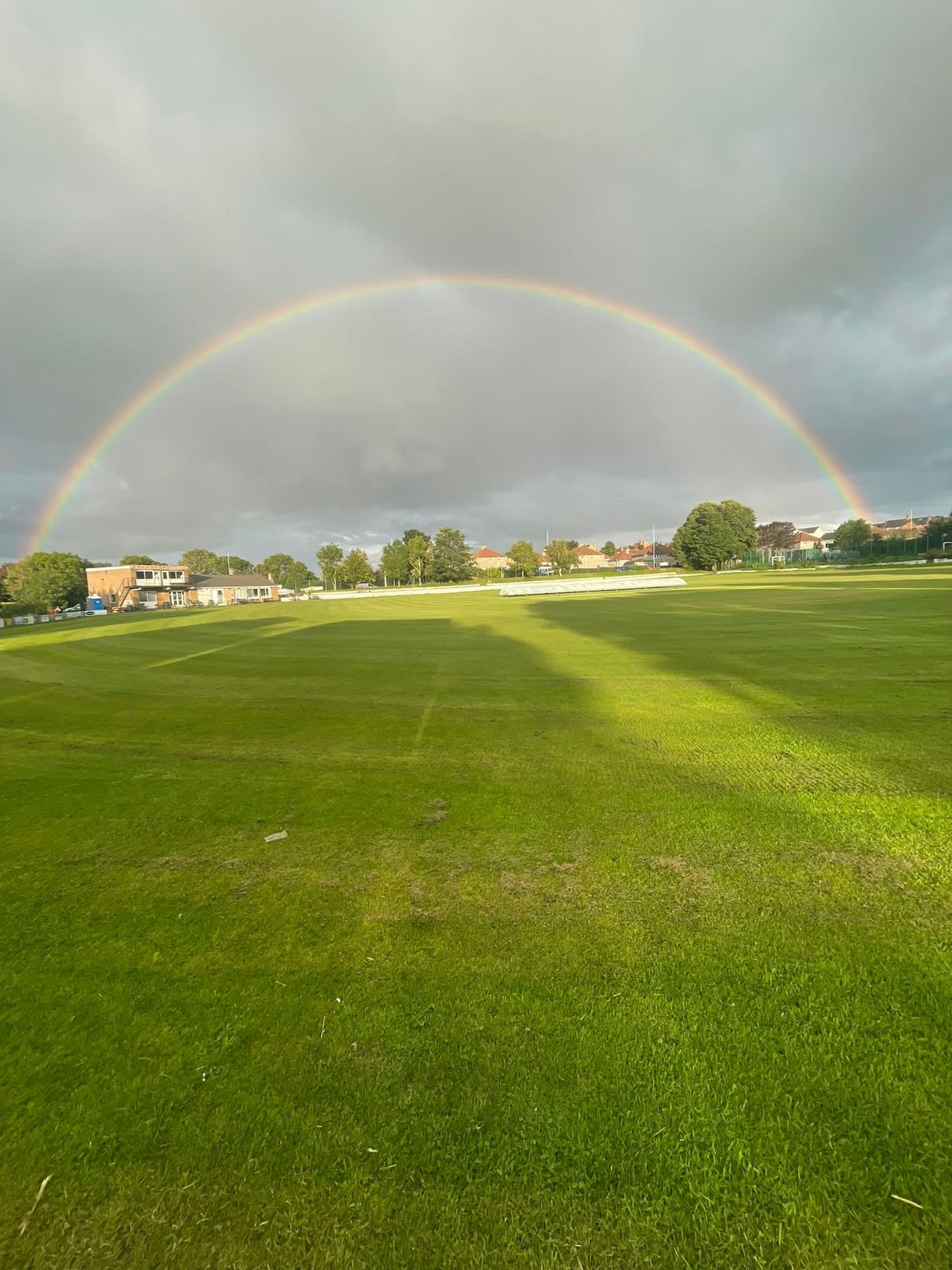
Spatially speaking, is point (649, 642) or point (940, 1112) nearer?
point (940, 1112)

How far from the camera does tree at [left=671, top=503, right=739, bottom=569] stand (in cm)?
10844

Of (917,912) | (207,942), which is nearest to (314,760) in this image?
(207,942)

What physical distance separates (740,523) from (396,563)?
80.9 metres

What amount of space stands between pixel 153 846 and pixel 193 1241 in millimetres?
3855

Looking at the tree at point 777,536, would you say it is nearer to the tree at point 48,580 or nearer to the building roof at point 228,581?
the building roof at point 228,581

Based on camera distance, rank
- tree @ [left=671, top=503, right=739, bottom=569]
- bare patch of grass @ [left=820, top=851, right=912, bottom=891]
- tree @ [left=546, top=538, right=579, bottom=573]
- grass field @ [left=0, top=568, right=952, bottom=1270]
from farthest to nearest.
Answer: tree @ [left=546, top=538, right=579, bottom=573], tree @ [left=671, top=503, right=739, bottom=569], bare patch of grass @ [left=820, top=851, right=912, bottom=891], grass field @ [left=0, top=568, right=952, bottom=1270]

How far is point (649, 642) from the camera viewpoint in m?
17.0

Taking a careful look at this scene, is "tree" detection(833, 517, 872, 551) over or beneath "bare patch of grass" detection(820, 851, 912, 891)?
over

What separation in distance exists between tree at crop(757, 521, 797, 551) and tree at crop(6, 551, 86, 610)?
175488 mm

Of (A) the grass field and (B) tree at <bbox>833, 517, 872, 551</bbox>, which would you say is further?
(B) tree at <bbox>833, 517, 872, 551</bbox>

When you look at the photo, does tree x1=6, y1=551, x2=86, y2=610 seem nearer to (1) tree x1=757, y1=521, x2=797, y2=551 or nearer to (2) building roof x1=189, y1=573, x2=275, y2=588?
(2) building roof x1=189, y1=573, x2=275, y2=588

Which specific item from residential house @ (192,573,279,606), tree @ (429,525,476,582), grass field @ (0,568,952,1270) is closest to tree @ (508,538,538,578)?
tree @ (429,525,476,582)

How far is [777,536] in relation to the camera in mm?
180125

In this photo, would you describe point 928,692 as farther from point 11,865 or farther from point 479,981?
point 11,865
